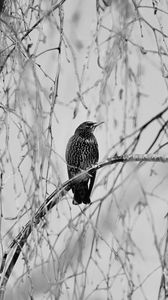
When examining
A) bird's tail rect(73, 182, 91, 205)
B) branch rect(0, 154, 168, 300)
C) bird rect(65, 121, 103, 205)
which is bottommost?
branch rect(0, 154, 168, 300)

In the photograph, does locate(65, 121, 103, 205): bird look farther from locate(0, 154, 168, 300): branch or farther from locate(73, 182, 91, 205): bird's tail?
locate(0, 154, 168, 300): branch

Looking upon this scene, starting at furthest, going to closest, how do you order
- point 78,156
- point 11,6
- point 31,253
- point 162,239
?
point 78,156, point 11,6, point 31,253, point 162,239

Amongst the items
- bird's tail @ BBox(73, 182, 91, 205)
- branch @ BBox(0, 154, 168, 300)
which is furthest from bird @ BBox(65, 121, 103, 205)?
branch @ BBox(0, 154, 168, 300)

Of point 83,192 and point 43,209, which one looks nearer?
point 43,209

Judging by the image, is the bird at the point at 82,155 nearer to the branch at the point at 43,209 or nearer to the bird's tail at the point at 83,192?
the bird's tail at the point at 83,192

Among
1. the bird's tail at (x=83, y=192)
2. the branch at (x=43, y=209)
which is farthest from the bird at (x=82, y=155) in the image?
the branch at (x=43, y=209)

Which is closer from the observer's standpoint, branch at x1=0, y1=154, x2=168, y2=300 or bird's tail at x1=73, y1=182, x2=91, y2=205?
branch at x1=0, y1=154, x2=168, y2=300

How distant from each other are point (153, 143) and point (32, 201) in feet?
1.82

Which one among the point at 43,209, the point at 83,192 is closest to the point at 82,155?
the point at 83,192

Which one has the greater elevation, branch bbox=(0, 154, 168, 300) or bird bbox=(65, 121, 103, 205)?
bird bbox=(65, 121, 103, 205)

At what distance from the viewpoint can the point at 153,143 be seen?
2723 millimetres

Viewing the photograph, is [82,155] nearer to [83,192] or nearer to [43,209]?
[83,192]

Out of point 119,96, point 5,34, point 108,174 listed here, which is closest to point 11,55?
point 5,34

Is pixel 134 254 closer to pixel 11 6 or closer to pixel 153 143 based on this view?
pixel 153 143
